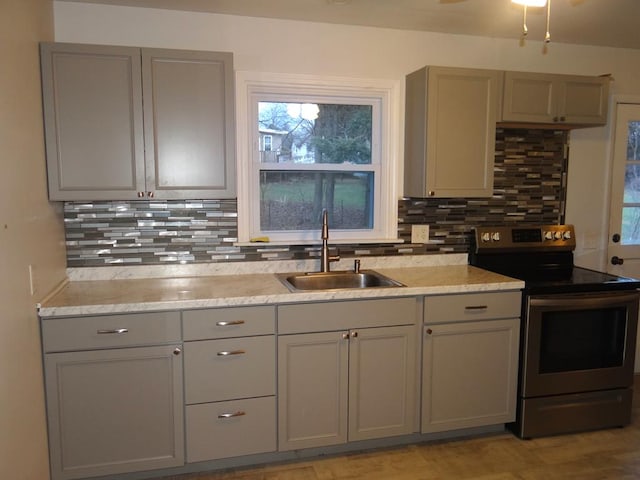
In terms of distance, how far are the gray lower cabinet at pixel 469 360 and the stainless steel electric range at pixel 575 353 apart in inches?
3.2

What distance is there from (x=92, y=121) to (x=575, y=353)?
2.83 m

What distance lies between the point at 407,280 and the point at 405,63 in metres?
1.36

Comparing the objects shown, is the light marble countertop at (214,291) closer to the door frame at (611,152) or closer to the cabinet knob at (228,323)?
the cabinet knob at (228,323)

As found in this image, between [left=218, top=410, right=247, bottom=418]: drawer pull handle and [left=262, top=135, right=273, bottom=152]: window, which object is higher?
[left=262, top=135, right=273, bottom=152]: window

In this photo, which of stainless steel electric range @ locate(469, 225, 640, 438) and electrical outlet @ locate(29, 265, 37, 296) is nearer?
electrical outlet @ locate(29, 265, 37, 296)

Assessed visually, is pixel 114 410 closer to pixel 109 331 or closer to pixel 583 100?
pixel 109 331

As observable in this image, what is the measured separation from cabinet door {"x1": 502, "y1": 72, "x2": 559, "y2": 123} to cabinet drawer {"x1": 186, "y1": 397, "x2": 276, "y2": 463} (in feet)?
6.99

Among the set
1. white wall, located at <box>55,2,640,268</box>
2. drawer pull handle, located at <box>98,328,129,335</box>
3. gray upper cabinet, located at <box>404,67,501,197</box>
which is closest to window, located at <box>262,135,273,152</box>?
white wall, located at <box>55,2,640,268</box>

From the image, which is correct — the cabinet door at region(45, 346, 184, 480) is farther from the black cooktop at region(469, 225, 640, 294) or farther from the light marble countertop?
the black cooktop at region(469, 225, 640, 294)

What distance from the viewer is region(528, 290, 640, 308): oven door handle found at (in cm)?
261

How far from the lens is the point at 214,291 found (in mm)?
2379

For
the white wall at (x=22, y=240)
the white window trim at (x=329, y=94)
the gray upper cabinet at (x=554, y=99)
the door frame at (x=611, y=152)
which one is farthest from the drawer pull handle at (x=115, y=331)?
the door frame at (x=611, y=152)

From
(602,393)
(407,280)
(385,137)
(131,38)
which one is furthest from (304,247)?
(602,393)

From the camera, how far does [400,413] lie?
2.58 meters
